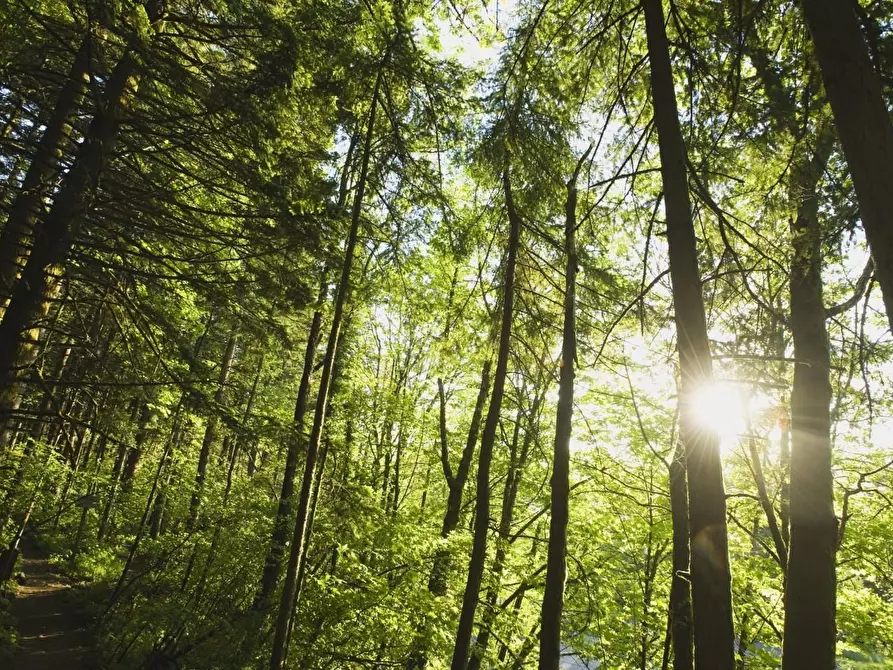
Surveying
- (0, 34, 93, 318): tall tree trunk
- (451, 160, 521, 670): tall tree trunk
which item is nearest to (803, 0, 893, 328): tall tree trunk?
(451, 160, 521, 670): tall tree trunk

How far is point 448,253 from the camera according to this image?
658cm

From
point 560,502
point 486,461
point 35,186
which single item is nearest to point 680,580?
point 560,502

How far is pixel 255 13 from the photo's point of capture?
4.84 m

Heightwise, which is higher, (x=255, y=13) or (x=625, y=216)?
(x=255, y=13)

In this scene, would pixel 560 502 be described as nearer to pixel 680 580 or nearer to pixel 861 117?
pixel 680 580

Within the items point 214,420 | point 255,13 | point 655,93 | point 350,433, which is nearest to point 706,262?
point 655,93

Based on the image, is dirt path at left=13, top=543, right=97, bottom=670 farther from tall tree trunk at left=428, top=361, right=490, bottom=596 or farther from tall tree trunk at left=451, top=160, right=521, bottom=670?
tall tree trunk at left=451, top=160, right=521, bottom=670

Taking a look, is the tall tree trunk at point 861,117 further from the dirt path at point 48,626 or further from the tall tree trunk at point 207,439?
the dirt path at point 48,626

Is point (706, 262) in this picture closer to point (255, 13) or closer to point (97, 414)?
point (255, 13)

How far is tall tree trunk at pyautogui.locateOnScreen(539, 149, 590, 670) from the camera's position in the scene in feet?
18.4

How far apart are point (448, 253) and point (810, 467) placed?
500 cm

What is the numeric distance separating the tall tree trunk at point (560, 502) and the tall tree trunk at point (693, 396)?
1.98m

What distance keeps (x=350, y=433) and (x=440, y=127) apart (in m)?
8.76

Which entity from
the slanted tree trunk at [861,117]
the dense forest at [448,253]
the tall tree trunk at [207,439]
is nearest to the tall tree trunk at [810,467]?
the dense forest at [448,253]
